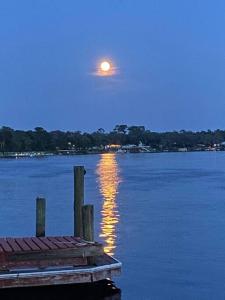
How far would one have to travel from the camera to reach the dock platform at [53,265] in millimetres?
12859

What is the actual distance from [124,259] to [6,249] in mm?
8326

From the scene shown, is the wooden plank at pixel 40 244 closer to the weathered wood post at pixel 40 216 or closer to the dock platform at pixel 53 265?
the dock platform at pixel 53 265

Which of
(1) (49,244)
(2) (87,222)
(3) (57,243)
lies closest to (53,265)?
(1) (49,244)

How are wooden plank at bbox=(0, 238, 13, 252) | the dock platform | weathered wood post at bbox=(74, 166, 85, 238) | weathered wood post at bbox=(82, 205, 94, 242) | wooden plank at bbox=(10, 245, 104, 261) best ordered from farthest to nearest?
weathered wood post at bbox=(74, 166, 85, 238)
weathered wood post at bbox=(82, 205, 94, 242)
wooden plank at bbox=(0, 238, 13, 252)
wooden plank at bbox=(10, 245, 104, 261)
the dock platform

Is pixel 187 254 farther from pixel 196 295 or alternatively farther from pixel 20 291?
pixel 20 291

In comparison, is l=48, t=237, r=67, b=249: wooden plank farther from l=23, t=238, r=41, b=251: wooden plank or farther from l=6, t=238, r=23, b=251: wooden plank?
l=6, t=238, r=23, b=251: wooden plank

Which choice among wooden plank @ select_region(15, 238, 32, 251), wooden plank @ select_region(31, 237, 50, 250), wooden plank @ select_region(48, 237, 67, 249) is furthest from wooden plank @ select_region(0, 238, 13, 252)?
wooden plank @ select_region(48, 237, 67, 249)

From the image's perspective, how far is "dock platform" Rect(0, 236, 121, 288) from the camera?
12859 mm

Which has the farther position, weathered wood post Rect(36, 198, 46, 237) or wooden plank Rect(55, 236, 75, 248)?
weathered wood post Rect(36, 198, 46, 237)

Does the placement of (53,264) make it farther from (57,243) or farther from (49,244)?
(57,243)

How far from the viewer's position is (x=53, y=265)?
1337cm

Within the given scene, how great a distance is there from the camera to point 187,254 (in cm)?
2209

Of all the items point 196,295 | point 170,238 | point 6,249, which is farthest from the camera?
point 170,238

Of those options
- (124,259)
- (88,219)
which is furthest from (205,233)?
(88,219)
